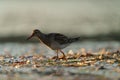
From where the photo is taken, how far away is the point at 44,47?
23422 millimetres

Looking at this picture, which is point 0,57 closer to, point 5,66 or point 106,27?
point 5,66

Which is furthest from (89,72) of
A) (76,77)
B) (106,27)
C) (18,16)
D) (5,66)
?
(18,16)

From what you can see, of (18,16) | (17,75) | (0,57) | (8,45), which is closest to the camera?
(17,75)

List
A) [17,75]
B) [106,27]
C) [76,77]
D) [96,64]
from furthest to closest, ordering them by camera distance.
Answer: [106,27], [96,64], [17,75], [76,77]

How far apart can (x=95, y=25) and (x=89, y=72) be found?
1257cm

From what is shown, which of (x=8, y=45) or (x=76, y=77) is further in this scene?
(x=8, y=45)

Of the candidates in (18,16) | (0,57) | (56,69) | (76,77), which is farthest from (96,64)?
(18,16)

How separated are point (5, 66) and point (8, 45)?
25.4 feet

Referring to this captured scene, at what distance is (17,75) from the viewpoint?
1466 centimetres

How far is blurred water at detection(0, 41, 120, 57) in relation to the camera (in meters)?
21.0

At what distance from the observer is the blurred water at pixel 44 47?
21.0 m

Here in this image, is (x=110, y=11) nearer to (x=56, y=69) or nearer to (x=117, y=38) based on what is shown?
(x=117, y=38)

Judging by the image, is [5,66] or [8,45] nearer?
[5,66]

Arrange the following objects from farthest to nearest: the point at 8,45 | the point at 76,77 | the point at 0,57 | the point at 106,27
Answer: the point at 106,27 < the point at 8,45 < the point at 0,57 < the point at 76,77
